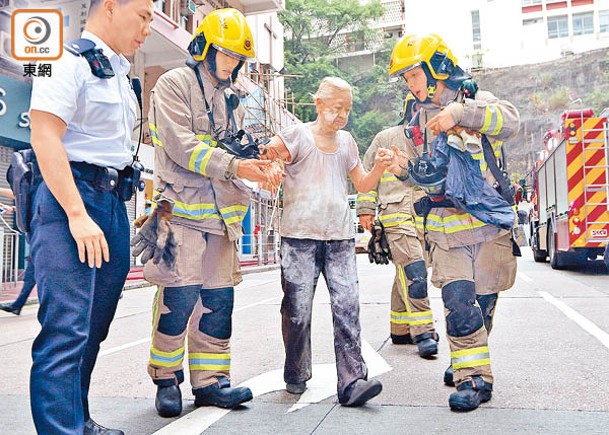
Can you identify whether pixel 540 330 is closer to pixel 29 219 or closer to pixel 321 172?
pixel 321 172

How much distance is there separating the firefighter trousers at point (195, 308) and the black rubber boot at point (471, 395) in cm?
128

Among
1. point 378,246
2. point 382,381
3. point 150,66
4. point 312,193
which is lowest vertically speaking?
point 382,381

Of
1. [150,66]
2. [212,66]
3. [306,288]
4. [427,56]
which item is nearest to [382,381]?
[306,288]

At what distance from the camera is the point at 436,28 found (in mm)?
68375

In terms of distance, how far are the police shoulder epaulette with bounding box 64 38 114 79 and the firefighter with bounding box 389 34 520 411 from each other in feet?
6.10

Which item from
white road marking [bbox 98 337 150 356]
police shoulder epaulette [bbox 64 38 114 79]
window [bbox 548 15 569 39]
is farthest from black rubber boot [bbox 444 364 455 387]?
window [bbox 548 15 569 39]

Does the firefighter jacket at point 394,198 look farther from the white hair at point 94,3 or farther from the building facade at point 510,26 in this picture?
the building facade at point 510,26

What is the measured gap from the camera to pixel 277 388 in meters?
4.05

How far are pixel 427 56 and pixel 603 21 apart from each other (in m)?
75.6

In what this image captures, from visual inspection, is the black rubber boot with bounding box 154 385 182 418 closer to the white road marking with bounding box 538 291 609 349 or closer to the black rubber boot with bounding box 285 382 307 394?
the black rubber boot with bounding box 285 382 307 394

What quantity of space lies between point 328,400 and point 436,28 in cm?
6952

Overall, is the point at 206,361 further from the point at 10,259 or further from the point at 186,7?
the point at 186,7

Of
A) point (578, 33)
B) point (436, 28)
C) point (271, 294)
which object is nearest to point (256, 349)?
point (271, 294)

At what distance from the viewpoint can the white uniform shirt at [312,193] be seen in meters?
3.84
